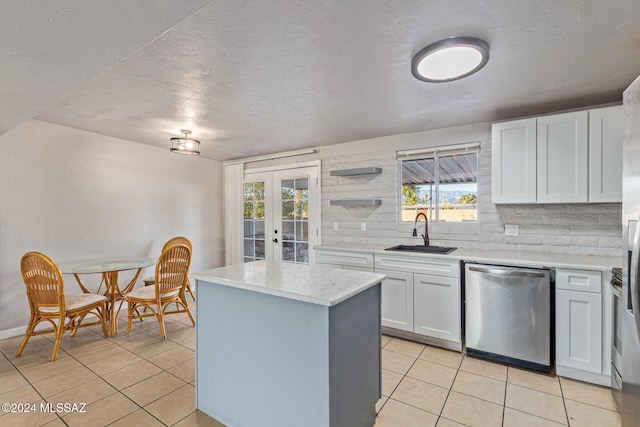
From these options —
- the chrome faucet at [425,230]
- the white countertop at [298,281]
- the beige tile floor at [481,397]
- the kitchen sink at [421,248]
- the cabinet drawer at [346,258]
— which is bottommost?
the beige tile floor at [481,397]

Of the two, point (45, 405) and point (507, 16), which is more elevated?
point (507, 16)

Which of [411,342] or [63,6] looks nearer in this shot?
[63,6]

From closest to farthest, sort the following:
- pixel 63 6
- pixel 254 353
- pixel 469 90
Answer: pixel 63 6 → pixel 254 353 → pixel 469 90

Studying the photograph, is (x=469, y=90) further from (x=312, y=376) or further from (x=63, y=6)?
(x=63, y=6)

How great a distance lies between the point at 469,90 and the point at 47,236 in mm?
4446

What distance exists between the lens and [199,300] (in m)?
1.99

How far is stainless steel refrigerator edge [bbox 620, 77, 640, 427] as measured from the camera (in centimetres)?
135

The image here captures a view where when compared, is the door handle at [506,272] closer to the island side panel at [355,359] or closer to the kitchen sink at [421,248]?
the kitchen sink at [421,248]

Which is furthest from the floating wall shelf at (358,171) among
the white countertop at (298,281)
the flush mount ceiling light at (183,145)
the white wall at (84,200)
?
the white wall at (84,200)

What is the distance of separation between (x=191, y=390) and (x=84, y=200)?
8.96 ft

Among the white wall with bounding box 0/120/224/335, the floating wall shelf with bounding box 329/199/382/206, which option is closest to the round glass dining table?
the white wall with bounding box 0/120/224/335

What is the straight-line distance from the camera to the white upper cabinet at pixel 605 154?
2.37 metres

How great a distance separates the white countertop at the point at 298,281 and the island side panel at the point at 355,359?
0.08 meters

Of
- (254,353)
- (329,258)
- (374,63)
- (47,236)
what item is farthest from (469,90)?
(47,236)
